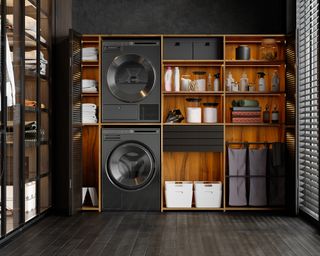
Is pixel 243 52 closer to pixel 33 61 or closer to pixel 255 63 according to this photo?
pixel 255 63

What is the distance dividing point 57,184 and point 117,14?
217cm

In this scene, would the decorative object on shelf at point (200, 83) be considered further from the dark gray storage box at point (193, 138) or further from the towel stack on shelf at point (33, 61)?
the towel stack on shelf at point (33, 61)

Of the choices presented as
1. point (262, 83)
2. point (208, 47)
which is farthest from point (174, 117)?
point (262, 83)

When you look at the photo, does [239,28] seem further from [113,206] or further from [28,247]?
[28,247]

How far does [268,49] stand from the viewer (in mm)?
6195

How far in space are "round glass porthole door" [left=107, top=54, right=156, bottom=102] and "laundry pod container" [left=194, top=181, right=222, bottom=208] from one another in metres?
1.23

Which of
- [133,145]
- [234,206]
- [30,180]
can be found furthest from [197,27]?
[30,180]

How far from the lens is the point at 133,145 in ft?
19.9

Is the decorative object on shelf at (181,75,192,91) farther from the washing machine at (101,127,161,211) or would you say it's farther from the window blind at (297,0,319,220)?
the window blind at (297,0,319,220)

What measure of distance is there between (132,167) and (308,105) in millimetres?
2041

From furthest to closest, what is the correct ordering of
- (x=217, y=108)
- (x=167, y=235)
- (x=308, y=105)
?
(x=217, y=108), (x=308, y=105), (x=167, y=235)

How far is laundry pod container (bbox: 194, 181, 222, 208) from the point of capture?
607 centimetres

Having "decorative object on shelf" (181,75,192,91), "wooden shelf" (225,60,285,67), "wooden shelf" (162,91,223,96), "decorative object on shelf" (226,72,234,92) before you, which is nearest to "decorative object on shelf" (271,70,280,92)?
"wooden shelf" (225,60,285,67)

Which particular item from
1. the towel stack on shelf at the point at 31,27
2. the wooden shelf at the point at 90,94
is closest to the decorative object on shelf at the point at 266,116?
the wooden shelf at the point at 90,94
